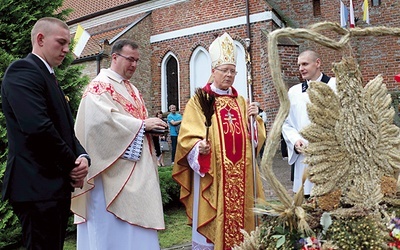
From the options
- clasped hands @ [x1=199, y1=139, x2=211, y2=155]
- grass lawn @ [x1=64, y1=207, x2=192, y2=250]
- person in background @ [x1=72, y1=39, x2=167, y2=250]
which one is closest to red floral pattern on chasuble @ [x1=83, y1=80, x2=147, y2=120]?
person in background @ [x1=72, y1=39, x2=167, y2=250]

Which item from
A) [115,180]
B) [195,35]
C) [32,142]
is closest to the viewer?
[32,142]

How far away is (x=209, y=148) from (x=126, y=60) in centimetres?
105

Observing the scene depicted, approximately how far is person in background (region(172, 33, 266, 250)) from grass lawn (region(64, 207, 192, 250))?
6.76 ft

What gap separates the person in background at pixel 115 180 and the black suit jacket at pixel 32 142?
0.55 meters

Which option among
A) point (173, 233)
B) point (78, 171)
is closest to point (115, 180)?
point (78, 171)

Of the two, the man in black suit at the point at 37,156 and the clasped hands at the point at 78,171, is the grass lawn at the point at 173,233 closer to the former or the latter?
the clasped hands at the point at 78,171

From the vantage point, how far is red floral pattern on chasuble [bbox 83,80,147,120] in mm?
3477

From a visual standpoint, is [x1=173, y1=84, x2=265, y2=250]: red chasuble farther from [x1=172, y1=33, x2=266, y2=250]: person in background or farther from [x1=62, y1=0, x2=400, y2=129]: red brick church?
[x1=62, y1=0, x2=400, y2=129]: red brick church

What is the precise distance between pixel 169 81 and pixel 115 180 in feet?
49.7

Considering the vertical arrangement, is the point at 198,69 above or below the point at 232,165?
above

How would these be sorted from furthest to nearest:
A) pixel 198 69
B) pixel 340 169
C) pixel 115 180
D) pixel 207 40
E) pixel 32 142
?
pixel 198 69, pixel 207 40, pixel 115 180, pixel 32 142, pixel 340 169

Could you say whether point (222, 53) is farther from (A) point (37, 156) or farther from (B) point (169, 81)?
(B) point (169, 81)

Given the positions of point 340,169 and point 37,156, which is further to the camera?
point 37,156

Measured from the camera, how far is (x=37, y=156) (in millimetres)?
2686
